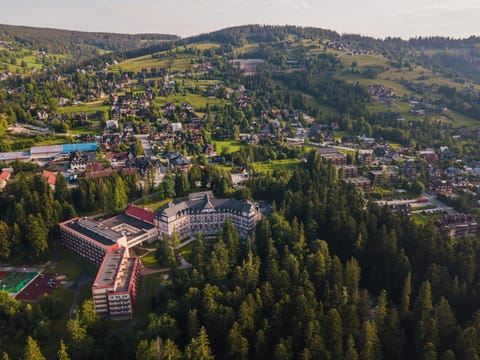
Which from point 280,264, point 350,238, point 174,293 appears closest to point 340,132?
point 350,238

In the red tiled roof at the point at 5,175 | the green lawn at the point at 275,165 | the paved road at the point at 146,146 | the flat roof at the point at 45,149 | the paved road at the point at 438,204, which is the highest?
the flat roof at the point at 45,149

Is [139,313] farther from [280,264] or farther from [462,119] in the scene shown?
[462,119]

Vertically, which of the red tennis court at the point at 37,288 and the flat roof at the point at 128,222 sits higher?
the flat roof at the point at 128,222

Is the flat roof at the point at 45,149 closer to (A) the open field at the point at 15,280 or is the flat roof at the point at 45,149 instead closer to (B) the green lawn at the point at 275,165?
(A) the open field at the point at 15,280

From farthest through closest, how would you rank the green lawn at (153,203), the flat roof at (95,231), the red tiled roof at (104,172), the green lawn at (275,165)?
the green lawn at (275,165), the red tiled roof at (104,172), the green lawn at (153,203), the flat roof at (95,231)

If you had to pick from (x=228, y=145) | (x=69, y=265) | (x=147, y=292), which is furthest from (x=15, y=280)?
(x=228, y=145)

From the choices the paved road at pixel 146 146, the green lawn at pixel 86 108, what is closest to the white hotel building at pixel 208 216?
the paved road at pixel 146 146
